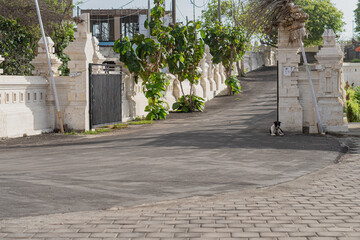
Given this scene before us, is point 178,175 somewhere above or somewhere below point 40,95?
below

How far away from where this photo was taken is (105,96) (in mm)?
18859

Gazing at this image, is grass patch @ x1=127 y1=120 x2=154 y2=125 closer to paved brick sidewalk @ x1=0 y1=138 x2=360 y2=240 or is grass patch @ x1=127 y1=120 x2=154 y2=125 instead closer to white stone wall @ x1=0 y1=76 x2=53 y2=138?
white stone wall @ x1=0 y1=76 x2=53 y2=138

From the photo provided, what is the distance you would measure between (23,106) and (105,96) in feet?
11.0

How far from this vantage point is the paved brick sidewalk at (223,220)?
5898 millimetres

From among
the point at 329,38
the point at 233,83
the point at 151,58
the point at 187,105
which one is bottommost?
the point at 187,105

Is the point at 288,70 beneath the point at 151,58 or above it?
beneath

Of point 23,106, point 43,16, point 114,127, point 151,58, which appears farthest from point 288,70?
point 43,16

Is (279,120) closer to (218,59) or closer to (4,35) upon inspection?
(4,35)

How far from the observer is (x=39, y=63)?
57.6ft

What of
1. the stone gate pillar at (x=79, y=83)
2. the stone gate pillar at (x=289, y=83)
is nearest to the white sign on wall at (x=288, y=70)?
the stone gate pillar at (x=289, y=83)

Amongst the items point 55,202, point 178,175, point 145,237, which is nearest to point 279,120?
point 178,175

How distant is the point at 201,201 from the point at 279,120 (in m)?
9.91

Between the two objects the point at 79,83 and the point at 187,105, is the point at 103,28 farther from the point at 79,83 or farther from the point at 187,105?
the point at 79,83

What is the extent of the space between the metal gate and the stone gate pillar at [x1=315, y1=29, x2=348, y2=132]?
6775mm
